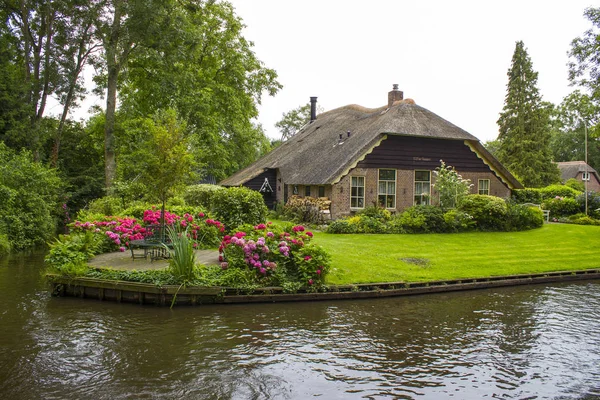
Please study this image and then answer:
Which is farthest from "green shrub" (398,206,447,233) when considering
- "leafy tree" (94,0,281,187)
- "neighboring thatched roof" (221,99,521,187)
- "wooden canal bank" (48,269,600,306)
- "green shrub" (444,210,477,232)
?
"leafy tree" (94,0,281,187)

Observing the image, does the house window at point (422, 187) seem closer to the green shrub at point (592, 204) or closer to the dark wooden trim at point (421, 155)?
the dark wooden trim at point (421, 155)

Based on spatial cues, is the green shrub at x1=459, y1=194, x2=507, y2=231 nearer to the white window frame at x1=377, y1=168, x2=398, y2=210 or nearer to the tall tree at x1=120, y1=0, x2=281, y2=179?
the white window frame at x1=377, y1=168, x2=398, y2=210

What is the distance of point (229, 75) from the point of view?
36844 mm

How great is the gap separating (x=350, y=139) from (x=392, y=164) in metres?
3.66

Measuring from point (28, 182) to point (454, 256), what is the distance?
19.0 m

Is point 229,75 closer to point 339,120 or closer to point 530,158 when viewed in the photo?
point 339,120

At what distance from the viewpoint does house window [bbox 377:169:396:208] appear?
2466cm

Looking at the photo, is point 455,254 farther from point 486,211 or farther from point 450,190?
point 450,190

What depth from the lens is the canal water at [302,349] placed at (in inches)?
290

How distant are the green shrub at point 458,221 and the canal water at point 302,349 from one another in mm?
8407

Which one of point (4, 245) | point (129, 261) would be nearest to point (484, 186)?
point (129, 261)

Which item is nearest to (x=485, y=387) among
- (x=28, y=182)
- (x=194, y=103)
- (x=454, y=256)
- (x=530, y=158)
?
(x=454, y=256)

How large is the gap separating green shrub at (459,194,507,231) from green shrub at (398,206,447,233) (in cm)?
161

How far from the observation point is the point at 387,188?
24859mm
